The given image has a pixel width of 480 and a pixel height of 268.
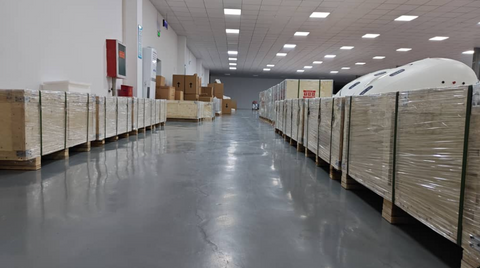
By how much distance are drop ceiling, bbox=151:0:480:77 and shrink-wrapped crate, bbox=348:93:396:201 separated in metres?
8.31

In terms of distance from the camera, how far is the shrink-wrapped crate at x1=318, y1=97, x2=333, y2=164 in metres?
3.88

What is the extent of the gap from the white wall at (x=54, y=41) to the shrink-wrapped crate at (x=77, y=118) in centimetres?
81

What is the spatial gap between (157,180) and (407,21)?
1255 centimetres

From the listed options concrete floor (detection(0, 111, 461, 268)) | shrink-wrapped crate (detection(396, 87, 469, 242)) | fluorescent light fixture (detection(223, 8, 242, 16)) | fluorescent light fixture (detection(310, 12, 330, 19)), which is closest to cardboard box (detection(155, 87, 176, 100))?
fluorescent light fixture (detection(223, 8, 242, 16))

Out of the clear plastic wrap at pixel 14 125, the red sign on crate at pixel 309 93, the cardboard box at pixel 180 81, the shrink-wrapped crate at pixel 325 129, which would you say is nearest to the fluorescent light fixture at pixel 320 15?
the red sign on crate at pixel 309 93

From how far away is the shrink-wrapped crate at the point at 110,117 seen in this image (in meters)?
5.83

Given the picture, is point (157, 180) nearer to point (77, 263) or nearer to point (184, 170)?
point (184, 170)

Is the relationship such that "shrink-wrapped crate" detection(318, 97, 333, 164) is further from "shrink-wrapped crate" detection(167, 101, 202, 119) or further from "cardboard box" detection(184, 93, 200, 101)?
"cardboard box" detection(184, 93, 200, 101)

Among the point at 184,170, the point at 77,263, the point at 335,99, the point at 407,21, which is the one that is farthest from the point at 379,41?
the point at 77,263

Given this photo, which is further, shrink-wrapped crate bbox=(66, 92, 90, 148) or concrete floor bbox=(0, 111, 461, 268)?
shrink-wrapped crate bbox=(66, 92, 90, 148)

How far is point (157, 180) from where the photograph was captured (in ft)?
11.2

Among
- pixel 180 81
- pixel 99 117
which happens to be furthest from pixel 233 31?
pixel 99 117

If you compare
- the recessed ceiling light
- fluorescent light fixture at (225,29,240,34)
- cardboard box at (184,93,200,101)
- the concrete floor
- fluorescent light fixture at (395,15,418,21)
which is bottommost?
the concrete floor

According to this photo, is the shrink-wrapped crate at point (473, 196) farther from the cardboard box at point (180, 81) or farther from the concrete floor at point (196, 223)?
the cardboard box at point (180, 81)
